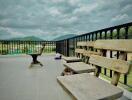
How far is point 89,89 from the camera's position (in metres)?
1.38

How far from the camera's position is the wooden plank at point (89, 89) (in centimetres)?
123

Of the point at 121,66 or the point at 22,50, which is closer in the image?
the point at 121,66

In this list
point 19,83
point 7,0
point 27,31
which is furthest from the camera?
point 27,31

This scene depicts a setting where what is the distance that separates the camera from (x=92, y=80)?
1678 millimetres

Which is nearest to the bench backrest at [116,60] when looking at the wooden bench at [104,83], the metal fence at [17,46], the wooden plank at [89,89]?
the wooden bench at [104,83]

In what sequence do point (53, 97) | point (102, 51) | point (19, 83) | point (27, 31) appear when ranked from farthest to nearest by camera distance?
point (27, 31), point (19, 83), point (53, 97), point (102, 51)

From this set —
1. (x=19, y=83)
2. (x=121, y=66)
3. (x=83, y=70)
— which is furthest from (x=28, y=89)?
(x=121, y=66)

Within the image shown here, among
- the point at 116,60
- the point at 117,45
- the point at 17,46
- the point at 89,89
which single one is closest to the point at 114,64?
the point at 116,60

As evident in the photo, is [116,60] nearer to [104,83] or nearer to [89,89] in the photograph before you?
[104,83]

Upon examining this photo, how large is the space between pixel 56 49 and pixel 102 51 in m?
9.84

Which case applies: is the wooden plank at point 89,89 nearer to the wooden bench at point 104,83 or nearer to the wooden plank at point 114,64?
the wooden bench at point 104,83

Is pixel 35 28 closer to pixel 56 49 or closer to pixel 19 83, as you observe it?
pixel 56 49

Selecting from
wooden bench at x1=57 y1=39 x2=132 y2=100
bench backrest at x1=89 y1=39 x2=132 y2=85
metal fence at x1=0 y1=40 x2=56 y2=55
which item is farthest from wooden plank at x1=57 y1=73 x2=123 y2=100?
metal fence at x1=0 y1=40 x2=56 y2=55

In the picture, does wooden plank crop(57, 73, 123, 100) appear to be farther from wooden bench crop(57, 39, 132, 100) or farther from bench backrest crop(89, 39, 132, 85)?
bench backrest crop(89, 39, 132, 85)
